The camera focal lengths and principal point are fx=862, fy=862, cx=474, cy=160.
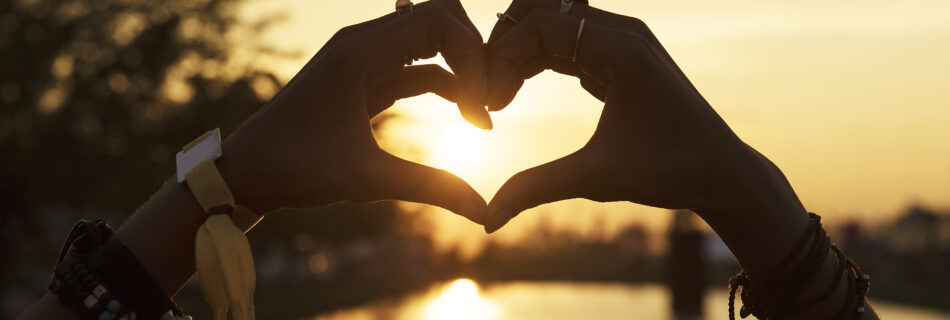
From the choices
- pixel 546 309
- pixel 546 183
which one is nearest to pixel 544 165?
pixel 546 183

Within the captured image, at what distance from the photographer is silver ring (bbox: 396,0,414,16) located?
2.10m

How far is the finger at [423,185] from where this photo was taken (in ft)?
6.29

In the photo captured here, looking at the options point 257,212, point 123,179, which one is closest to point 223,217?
point 257,212

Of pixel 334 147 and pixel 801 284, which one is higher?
pixel 334 147

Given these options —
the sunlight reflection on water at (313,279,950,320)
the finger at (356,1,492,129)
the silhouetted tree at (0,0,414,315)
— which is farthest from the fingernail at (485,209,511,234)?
the sunlight reflection on water at (313,279,950,320)

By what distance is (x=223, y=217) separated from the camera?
190 cm

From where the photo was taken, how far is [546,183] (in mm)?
1957

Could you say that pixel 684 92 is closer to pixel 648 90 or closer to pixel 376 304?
pixel 648 90

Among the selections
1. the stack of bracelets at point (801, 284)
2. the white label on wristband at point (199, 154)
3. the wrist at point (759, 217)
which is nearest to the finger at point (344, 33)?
the white label on wristband at point (199, 154)

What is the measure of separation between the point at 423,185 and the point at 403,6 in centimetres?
48

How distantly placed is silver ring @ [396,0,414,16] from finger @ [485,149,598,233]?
1.65 ft

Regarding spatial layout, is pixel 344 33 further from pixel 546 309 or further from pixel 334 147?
pixel 546 309

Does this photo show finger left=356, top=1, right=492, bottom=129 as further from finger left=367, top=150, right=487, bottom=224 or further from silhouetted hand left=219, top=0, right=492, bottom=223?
finger left=367, top=150, right=487, bottom=224

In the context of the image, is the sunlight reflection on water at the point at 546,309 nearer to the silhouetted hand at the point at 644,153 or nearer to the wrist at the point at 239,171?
the silhouetted hand at the point at 644,153
